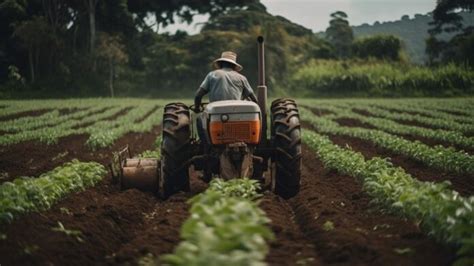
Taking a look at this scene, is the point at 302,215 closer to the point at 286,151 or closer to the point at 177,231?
the point at 286,151

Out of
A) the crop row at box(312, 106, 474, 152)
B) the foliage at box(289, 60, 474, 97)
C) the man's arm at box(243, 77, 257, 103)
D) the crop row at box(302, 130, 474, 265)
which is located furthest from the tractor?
the foliage at box(289, 60, 474, 97)

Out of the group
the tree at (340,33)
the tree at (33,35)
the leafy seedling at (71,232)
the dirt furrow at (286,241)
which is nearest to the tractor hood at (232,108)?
the dirt furrow at (286,241)

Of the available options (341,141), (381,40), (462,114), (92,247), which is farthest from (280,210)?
(381,40)

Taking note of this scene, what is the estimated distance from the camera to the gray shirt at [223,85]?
9.23 m

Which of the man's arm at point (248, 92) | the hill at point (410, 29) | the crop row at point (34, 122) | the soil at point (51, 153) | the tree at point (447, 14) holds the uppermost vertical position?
the hill at point (410, 29)

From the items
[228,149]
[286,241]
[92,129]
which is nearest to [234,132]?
[228,149]

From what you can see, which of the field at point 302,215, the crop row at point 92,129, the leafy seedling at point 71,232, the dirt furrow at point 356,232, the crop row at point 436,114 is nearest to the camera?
the dirt furrow at point 356,232

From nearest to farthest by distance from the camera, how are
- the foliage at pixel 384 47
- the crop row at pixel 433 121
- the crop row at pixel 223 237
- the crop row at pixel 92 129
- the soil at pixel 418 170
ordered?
1. the crop row at pixel 223 237
2. the soil at pixel 418 170
3. the crop row at pixel 92 129
4. the crop row at pixel 433 121
5. the foliage at pixel 384 47

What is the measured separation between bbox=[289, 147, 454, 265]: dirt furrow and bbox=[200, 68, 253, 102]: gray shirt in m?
1.66

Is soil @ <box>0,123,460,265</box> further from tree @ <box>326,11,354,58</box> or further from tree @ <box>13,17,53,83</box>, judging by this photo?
tree @ <box>326,11,354,58</box>

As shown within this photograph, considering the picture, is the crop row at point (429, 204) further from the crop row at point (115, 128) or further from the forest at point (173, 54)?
the forest at point (173, 54)

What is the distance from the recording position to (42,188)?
7977 mm

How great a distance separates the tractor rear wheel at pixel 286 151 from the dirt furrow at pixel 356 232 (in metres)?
0.24

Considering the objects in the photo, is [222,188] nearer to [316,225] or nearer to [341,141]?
[316,225]
